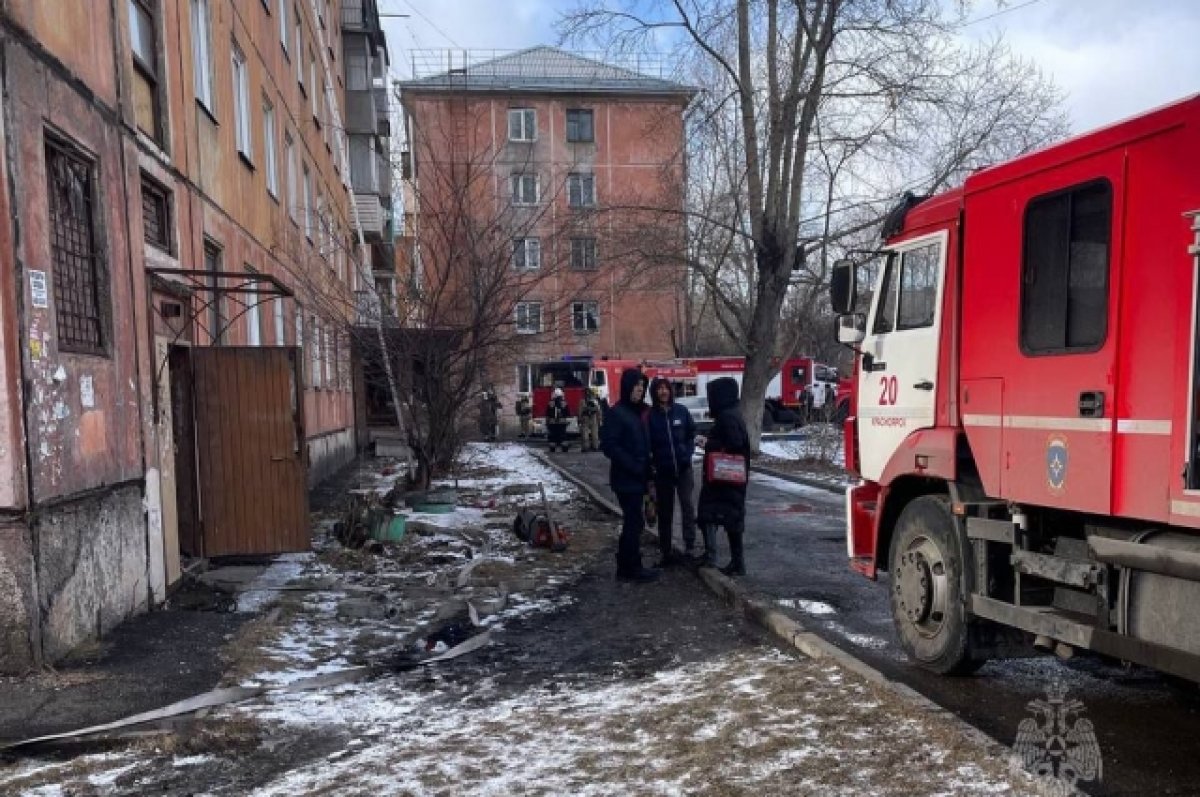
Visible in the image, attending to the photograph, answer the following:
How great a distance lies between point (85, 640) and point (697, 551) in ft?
17.6

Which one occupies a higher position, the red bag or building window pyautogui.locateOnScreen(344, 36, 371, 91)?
building window pyautogui.locateOnScreen(344, 36, 371, 91)

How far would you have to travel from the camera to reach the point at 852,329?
559 centimetres

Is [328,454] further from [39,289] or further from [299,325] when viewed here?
[39,289]

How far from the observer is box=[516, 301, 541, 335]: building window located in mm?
11992

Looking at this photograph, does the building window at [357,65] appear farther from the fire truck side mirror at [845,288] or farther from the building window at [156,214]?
the fire truck side mirror at [845,288]

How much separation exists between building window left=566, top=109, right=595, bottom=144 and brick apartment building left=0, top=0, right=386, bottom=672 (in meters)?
27.1

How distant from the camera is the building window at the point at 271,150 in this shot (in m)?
13.2

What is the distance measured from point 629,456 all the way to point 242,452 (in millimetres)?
3684

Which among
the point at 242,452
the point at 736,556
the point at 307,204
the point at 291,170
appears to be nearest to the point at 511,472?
the point at 307,204

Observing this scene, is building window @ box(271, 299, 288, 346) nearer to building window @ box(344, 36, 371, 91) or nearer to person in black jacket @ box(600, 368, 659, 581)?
person in black jacket @ box(600, 368, 659, 581)

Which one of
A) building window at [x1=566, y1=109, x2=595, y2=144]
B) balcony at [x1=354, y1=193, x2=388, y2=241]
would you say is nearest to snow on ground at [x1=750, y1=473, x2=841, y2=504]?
balcony at [x1=354, y1=193, x2=388, y2=241]

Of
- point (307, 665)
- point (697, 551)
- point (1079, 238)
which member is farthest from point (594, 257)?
point (1079, 238)

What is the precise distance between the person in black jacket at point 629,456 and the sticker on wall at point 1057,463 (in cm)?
385

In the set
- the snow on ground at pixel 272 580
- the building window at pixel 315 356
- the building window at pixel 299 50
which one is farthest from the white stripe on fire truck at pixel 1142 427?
the building window at pixel 299 50
